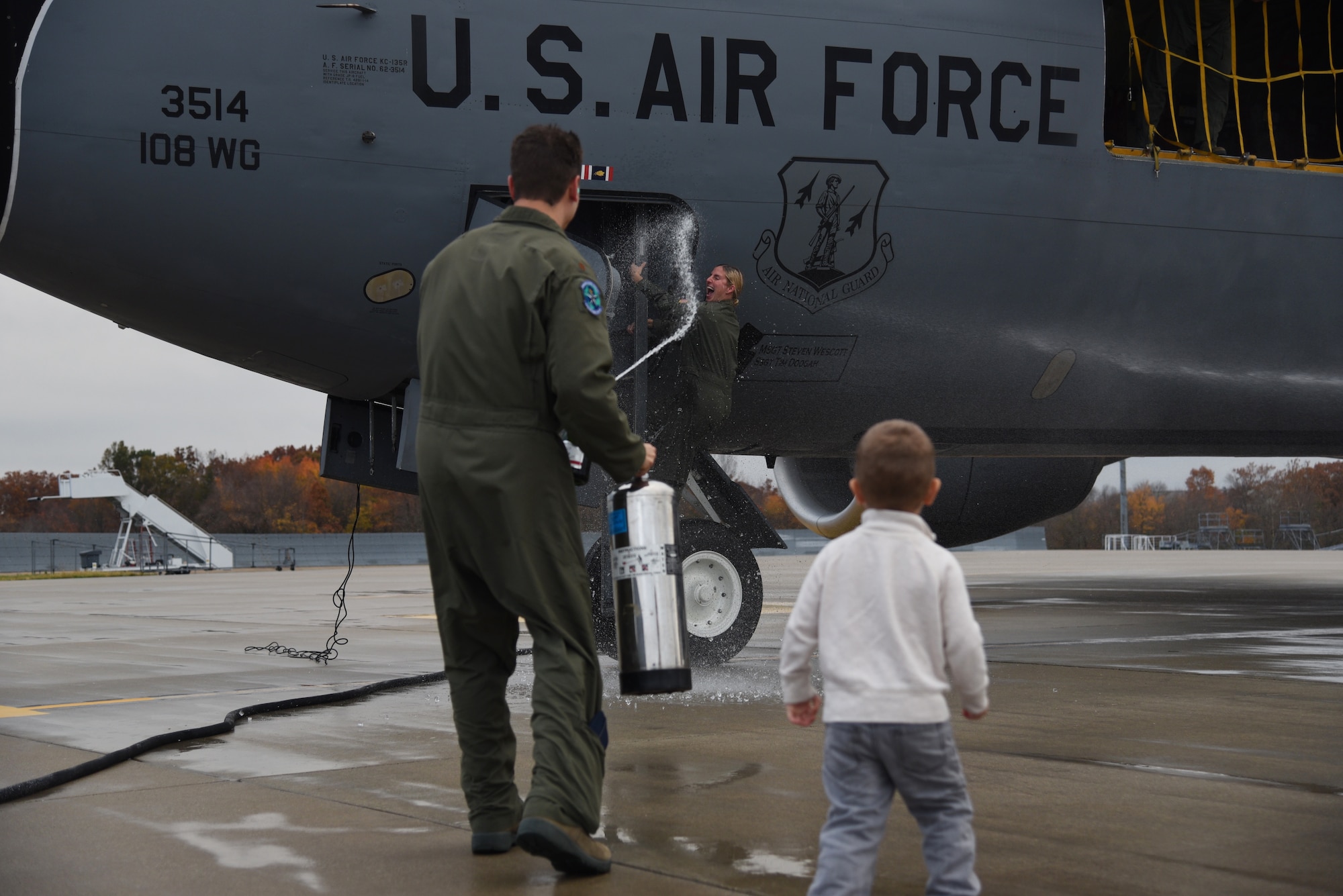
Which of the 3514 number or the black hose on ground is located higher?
the 3514 number

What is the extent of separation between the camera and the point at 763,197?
748cm

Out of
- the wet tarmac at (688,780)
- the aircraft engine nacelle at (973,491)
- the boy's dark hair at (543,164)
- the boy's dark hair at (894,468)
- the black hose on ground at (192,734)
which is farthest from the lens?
the aircraft engine nacelle at (973,491)

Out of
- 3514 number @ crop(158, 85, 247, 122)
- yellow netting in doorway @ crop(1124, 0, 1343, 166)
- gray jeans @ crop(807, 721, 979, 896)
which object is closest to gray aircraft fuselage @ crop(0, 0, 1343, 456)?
3514 number @ crop(158, 85, 247, 122)

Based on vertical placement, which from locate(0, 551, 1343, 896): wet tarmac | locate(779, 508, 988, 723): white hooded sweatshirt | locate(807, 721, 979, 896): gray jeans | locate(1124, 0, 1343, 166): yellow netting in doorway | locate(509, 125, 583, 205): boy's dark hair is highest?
locate(1124, 0, 1343, 166): yellow netting in doorway

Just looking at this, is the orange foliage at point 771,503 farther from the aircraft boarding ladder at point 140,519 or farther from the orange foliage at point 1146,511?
the orange foliage at point 1146,511

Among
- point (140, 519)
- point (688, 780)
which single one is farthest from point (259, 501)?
point (688, 780)

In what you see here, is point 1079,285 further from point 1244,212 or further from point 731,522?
point 731,522

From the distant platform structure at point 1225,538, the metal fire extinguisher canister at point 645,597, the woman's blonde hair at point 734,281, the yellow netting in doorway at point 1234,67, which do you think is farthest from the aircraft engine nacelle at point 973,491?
the distant platform structure at point 1225,538

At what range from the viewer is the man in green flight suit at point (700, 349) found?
7.22 meters

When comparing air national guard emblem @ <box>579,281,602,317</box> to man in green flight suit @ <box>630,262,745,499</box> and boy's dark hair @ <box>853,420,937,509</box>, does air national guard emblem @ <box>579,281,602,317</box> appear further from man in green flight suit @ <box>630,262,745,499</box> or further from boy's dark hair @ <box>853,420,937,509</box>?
man in green flight suit @ <box>630,262,745,499</box>

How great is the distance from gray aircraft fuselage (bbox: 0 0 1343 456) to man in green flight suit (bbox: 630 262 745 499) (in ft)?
1.05

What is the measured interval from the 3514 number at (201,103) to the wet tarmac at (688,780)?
2.86 meters

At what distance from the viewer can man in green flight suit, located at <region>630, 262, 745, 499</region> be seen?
722 cm

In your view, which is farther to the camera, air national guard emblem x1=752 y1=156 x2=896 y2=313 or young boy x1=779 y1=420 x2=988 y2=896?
air national guard emblem x1=752 y1=156 x2=896 y2=313
